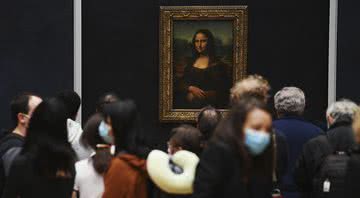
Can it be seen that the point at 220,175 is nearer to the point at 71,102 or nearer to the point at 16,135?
the point at 16,135

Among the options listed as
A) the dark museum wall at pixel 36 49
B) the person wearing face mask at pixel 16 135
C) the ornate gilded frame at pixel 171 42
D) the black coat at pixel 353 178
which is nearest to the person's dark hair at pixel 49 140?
the person wearing face mask at pixel 16 135

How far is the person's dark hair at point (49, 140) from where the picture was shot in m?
5.20

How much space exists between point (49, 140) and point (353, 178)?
2183 millimetres

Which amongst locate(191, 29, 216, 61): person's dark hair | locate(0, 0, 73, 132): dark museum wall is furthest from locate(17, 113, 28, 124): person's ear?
locate(191, 29, 216, 61): person's dark hair

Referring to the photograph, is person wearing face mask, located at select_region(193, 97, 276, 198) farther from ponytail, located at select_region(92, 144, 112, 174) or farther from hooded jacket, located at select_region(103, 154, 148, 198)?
ponytail, located at select_region(92, 144, 112, 174)

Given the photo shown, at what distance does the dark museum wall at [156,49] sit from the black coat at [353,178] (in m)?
6.05

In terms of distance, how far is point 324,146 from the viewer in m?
6.86

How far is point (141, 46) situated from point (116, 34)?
43cm

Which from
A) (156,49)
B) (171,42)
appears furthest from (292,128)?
(156,49)

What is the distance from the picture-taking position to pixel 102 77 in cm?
1173

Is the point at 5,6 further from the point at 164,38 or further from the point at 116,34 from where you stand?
the point at 164,38

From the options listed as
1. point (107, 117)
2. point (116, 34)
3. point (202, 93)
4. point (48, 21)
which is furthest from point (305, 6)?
point (107, 117)

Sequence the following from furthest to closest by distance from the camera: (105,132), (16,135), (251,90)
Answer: (16,135) < (251,90) < (105,132)

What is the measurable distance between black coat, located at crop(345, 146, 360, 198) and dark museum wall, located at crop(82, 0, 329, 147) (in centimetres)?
605
